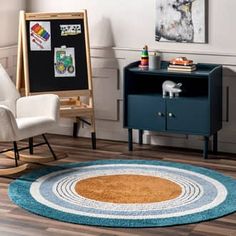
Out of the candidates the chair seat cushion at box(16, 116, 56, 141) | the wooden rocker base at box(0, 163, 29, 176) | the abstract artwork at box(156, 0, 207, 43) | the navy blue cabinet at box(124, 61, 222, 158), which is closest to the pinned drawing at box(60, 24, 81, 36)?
the navy blue cabinet at box(124, 61, 222, 158)

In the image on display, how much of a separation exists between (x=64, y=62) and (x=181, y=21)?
110 centimetres

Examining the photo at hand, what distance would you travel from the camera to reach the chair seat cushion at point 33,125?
16.4ft

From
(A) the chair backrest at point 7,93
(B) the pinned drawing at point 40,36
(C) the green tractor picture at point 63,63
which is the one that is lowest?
(A) the chair backrest at point 7,93

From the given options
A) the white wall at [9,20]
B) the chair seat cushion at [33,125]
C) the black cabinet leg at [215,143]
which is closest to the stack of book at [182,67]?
the black cabinet leg at [215,143]

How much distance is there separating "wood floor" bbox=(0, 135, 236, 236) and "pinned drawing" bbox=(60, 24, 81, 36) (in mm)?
1048

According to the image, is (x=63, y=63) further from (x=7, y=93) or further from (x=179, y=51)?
(x=179, y=51)

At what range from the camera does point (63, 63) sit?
6.00 metres

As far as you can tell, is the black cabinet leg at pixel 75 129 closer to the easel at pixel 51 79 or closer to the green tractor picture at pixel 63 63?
the easel at pixel 51 79

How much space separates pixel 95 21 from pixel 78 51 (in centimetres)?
40

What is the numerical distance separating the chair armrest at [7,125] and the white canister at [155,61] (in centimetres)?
149

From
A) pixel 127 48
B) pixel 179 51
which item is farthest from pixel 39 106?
pixel 179 51

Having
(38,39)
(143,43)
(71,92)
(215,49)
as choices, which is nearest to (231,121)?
(215,49)

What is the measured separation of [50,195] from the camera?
4.60 meters

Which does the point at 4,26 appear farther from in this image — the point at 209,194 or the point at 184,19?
the point at 209,194
